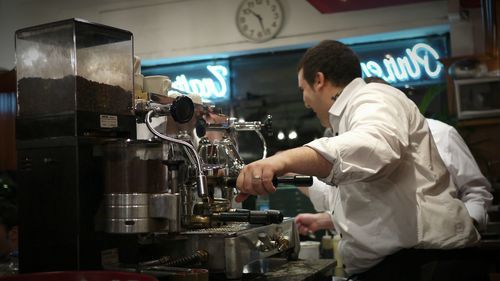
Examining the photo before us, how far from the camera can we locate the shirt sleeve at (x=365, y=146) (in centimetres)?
118

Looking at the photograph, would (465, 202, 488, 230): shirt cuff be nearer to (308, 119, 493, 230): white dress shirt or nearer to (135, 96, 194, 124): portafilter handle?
(308, 119, 493, 230): white dress shirt

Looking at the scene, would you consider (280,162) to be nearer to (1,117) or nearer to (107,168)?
(107,168)

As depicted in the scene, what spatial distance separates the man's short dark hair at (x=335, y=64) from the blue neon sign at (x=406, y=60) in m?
2.90

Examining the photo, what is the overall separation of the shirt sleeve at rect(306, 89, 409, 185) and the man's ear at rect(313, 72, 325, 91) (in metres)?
0.49

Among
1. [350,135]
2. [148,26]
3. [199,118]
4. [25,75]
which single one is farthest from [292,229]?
[148,26]

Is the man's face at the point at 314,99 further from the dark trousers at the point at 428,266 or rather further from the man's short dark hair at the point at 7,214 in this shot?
the man's short dark hair at the point at 7,214

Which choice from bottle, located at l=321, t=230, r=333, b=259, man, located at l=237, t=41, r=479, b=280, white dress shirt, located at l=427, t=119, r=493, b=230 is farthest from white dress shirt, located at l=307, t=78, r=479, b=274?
bottle, located at l=321, t=230, r=333, b=259

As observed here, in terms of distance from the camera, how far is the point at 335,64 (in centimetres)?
181

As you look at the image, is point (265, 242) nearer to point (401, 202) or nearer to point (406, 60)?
point (401, 202)

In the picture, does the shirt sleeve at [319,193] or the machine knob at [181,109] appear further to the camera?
the shirt sleeve at [319,193]

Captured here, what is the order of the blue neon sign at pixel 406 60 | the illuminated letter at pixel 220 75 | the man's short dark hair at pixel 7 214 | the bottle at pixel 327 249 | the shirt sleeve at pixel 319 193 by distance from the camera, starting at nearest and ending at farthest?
the shirt sleeve at pixel 319 193 < the man's short dark hair at pixel 7 214 < the bottle at pixel 327 249 < the blue neon sign at pixel 406 60 < the illuminated letter at pixel 220 75

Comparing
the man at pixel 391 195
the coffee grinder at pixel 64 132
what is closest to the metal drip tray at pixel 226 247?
the man at pixel 391 195

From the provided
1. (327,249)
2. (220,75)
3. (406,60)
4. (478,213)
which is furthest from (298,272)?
(220,75)

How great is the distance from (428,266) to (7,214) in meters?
2.02
